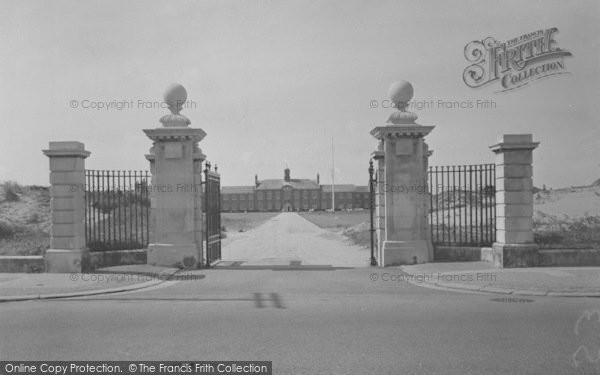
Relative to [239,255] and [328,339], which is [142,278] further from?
[239,255]

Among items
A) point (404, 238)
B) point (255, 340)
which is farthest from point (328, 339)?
point (404, 238)

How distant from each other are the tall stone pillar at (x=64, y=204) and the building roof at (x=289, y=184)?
131 metres

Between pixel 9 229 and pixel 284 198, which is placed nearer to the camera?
pixel 9 229

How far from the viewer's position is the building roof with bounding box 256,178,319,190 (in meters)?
146

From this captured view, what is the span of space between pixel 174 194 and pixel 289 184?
132 meters

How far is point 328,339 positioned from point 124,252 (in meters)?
9.45

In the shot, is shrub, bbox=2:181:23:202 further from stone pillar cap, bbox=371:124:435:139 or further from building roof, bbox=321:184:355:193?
building roof, bbox=321:184:355:193

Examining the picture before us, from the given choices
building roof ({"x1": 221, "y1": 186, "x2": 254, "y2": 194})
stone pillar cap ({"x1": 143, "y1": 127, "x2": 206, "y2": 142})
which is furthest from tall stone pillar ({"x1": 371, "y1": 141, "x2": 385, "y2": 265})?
building roof ({"x1": 221, "y1": 186, "x2": 254, "y2": 194})

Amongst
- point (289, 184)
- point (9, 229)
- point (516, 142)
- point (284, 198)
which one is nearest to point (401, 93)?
point (516, 142)

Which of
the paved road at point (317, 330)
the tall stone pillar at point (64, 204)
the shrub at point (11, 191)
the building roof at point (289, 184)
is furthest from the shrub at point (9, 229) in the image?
the building roof at point (289, 184)

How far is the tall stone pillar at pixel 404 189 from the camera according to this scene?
14219 mm

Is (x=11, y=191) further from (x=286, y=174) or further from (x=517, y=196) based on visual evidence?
(x=286, y=174)

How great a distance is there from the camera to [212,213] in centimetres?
1544

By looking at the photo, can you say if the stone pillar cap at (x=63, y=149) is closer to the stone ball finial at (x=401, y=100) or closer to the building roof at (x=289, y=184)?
the stone ball finial at (x=401, y=100)
